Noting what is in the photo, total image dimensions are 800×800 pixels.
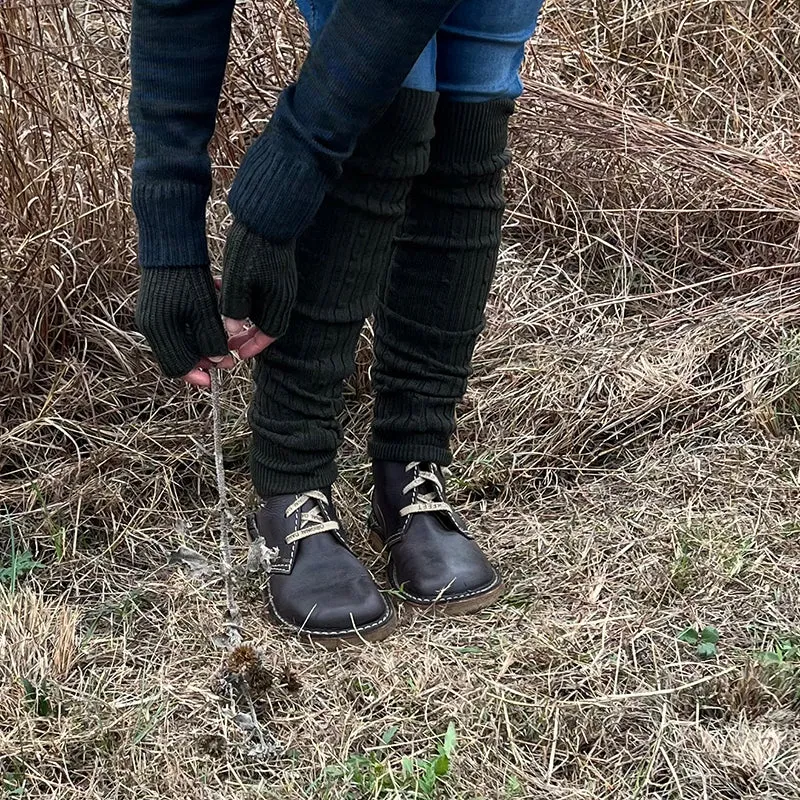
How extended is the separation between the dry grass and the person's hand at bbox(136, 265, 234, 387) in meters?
0.41

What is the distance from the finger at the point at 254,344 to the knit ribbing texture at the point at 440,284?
262 mm

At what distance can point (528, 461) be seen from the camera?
2000 mm

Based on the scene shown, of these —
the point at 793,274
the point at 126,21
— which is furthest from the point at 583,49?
the point at 126,21

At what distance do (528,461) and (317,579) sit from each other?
1.85ft

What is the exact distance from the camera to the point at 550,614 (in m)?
1.62

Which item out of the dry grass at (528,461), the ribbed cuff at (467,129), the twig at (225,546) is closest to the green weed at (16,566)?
the dry grass at (528,461)

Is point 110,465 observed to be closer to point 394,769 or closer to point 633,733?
point 394,769

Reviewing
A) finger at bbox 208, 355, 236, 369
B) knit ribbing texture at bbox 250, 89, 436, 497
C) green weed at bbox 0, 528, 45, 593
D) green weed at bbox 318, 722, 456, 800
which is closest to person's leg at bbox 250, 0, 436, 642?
knit ribbing texture at bbox 250, 89, 436, 497

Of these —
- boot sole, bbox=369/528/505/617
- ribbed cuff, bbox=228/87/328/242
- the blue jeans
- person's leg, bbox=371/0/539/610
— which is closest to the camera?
ribbed cuff, bbox=228/87/328/242

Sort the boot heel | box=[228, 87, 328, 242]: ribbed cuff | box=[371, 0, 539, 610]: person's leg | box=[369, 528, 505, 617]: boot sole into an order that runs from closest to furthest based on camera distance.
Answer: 1. box=[228, 87, 328, 242]: ribbed cuff
2. box=[371, 0, 539, 610]: person's leg
3. box=[369, 528, 505, 617]: boot sole
4. the boot heel

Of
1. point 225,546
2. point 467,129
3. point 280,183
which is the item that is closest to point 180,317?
point 280,183

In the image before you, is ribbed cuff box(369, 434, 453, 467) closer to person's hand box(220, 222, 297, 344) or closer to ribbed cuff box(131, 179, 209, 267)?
person's hand box(220, 222, 297, 344)

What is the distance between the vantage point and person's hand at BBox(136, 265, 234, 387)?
1.32 metres

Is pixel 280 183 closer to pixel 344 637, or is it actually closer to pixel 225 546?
pixel 225 546
